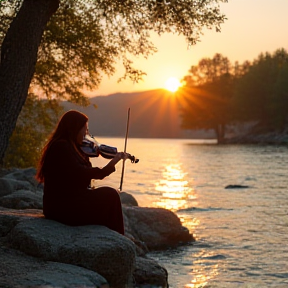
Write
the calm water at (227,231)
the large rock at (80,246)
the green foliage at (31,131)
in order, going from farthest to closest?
the green foliage at (31,131), the calm water at (227,231), the large rock at (80,246)

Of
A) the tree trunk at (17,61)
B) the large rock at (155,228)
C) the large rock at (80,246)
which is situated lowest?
the large rock at (155,228)

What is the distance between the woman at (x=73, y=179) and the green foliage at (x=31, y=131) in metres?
14.6

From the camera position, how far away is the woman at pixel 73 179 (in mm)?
6871

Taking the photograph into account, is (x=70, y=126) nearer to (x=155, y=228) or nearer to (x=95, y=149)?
(x=95, y=149)

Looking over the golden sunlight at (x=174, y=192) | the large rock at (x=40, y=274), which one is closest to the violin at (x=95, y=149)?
the large rock at (x=40, y=274)

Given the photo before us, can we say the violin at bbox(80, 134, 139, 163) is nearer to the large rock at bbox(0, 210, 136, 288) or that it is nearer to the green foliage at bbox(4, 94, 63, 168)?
the large rock at bbox(0, 210, 136, 288)

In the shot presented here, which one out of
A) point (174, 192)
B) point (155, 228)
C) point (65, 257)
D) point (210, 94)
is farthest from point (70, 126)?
point (210, 94)

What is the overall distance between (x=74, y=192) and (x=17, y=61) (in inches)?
160

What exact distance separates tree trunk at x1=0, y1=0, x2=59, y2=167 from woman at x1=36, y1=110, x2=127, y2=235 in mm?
3280

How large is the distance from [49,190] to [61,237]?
2.26 feet

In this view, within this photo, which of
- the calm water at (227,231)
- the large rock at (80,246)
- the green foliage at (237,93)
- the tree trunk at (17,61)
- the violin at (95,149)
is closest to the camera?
the large rock at (80,246)

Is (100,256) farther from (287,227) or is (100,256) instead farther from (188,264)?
(287,227)

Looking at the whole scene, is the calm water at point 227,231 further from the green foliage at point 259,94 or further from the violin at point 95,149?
the green foliage at point 259,94

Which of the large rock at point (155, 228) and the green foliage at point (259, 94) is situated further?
the green foliage at point (259, 94)
